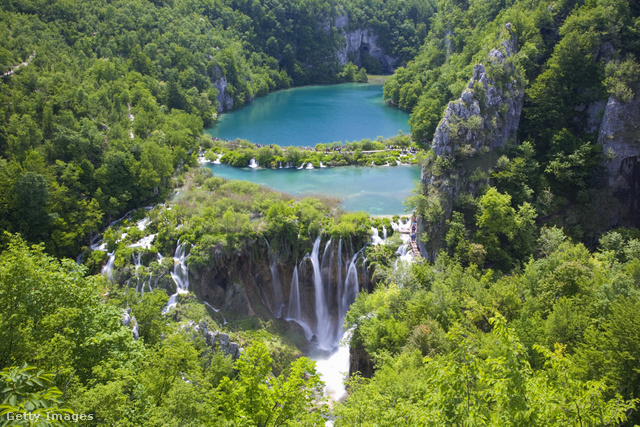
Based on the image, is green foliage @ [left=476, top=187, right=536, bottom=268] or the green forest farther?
green foliage @ [left=476, top=187, right=536, bottom=268]

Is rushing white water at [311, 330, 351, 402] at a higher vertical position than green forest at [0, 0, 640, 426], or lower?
lower

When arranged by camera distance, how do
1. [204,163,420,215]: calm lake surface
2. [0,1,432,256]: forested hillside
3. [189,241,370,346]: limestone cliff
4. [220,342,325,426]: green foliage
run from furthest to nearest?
[204,163,420,215]: calm lake surface → [0,1,432,256]: forested hillside → [189,241,370,346]: limestone cliff → [220,342,325,426]: green foliage

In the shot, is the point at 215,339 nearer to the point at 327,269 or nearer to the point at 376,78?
the point at 327,269

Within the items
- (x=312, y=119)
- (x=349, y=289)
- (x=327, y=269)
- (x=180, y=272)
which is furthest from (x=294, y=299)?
(x=312, y=119)

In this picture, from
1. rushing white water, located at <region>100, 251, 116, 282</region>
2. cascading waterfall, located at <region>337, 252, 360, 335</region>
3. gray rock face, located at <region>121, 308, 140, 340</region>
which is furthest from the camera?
cascading waterfall, located at <region>337, 252, 360, 335</region>

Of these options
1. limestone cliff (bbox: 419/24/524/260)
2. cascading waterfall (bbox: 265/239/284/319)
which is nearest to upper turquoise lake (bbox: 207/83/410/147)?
limestone cliff (bbox: 419/24/524/260)

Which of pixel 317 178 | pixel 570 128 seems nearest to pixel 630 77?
pixel 570 128

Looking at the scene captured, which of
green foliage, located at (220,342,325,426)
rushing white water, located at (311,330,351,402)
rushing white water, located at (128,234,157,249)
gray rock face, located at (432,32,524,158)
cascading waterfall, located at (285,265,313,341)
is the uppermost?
gray rock face, located at (432,32,524,158)

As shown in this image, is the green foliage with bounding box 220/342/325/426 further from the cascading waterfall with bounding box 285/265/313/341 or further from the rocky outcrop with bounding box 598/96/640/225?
the rocky outcrop with bounding box 598/96/640/225
